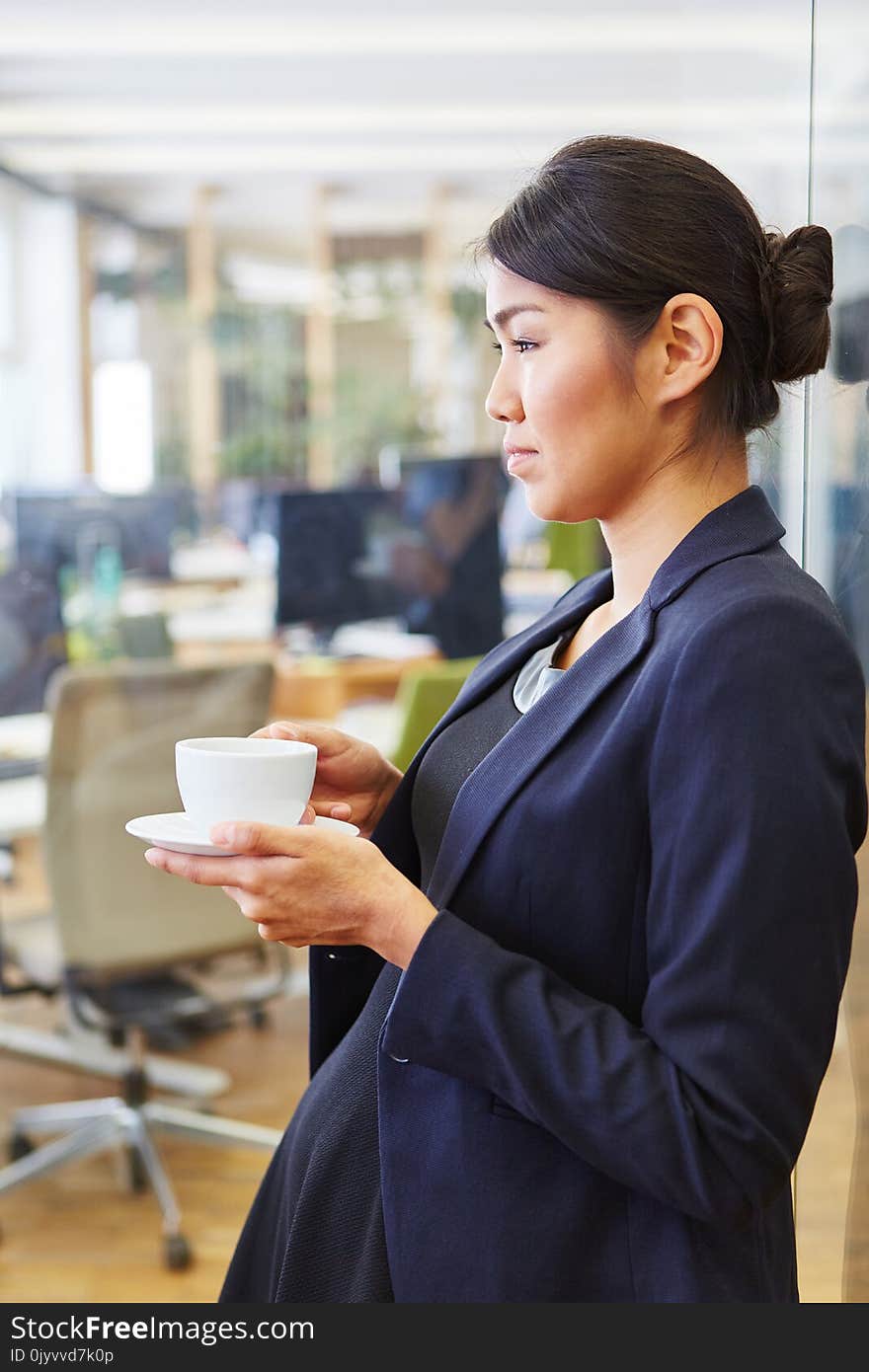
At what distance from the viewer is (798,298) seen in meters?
0.84

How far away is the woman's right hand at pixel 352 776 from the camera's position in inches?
41.5

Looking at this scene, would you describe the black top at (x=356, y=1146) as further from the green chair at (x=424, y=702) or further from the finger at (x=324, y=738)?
the green chair at (x=424, y=702)

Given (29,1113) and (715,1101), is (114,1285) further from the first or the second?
(715,1101)

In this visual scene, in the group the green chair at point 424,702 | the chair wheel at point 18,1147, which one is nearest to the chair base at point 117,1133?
the chair wheel at point 18,1147

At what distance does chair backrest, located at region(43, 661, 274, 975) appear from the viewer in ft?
7.40

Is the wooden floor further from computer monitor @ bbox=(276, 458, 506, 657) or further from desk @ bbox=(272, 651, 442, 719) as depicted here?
computer monitor @ bbox=(276, 458, 506, 657)

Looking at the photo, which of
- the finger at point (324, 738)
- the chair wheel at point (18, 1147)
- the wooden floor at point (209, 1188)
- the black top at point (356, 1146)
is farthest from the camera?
the chair wheel at point (18, 1147)

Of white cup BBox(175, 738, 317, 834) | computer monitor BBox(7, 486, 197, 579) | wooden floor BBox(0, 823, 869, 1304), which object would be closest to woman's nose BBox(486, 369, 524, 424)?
white cup BBox(175, 738, 317, 834)

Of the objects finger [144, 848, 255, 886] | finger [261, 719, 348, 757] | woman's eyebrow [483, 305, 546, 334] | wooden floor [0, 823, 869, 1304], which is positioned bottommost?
wooden floor [0, 823, 869, 1304]

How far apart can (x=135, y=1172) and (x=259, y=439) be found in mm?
3459

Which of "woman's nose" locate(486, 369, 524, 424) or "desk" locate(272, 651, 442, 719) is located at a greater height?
"woman's nose" locate(486, 369, 524, 424)

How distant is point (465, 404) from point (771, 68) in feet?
14.3

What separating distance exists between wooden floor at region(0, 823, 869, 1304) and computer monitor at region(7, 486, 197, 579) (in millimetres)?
812

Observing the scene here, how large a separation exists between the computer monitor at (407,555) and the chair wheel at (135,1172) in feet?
4.36
